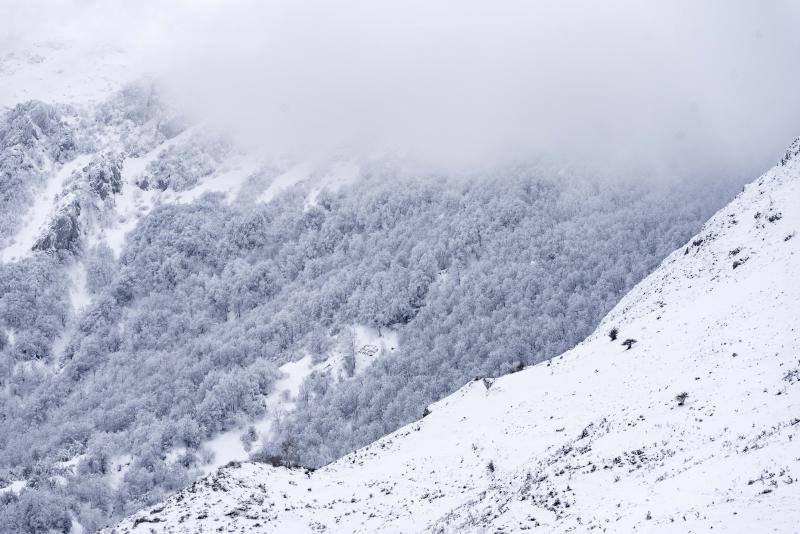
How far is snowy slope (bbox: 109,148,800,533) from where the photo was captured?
2250 cm

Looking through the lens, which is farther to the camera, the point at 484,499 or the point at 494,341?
the point at 494,341

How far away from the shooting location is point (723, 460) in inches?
925

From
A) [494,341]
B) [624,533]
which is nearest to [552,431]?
[624,533]

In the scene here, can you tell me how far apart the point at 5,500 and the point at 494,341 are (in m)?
126

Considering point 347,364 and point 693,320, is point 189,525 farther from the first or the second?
point 347,364

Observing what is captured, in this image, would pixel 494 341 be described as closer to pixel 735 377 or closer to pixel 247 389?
pixel 247 389

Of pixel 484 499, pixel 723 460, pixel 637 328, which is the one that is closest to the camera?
pixel 723 460

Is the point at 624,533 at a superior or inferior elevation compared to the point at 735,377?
superior

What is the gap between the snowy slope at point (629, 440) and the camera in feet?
73.8

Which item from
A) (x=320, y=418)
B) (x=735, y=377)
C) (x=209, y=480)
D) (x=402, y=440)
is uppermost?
(x=735, y=377)

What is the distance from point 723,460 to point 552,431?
20538mm

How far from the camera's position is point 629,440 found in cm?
3200

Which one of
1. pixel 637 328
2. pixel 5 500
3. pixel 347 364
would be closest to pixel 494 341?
pixel 347 364

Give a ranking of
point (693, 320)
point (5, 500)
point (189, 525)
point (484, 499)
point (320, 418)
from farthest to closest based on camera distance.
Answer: point (320, 418)
point (5, 500)
point (693, 320)
point (189, 525)
point (484, 499)
